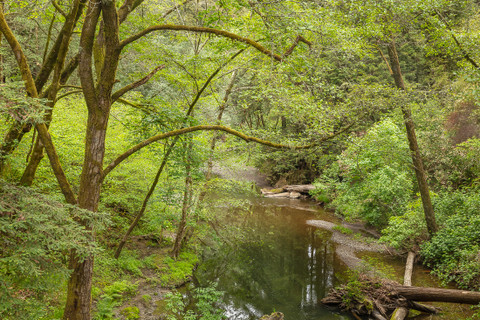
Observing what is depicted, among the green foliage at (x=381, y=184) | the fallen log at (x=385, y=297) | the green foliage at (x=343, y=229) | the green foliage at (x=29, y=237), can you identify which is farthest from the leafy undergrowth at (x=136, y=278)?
the green foliage at (x=343, y=229)

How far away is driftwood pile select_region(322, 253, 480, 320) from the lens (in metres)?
7.40

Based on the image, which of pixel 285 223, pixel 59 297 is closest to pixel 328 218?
pixel 285 223

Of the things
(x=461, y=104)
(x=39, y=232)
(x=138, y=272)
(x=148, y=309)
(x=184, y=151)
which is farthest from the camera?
(x=461, y=104)

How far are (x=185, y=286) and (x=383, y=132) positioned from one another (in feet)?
37.6

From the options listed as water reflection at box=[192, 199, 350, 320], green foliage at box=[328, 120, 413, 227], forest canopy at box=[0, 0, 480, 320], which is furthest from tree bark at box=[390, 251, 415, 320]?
green foliage at box=[328, 120, 413, 227]

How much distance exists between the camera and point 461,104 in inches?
598

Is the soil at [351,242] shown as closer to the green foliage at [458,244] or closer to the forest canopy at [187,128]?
the forest canopy at [187,128]

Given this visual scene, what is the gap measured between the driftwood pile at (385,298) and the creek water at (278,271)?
0.39 metres

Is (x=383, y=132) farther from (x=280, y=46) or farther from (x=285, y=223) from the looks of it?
(x=280, y=46)

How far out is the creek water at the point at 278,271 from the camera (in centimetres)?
835

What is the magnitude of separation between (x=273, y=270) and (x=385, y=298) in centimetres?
405

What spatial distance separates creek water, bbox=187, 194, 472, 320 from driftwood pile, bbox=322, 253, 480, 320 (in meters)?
0.39

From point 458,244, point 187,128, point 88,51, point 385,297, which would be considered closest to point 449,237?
point 458,244

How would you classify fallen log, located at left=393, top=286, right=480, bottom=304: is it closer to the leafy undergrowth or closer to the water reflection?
the water reflection
